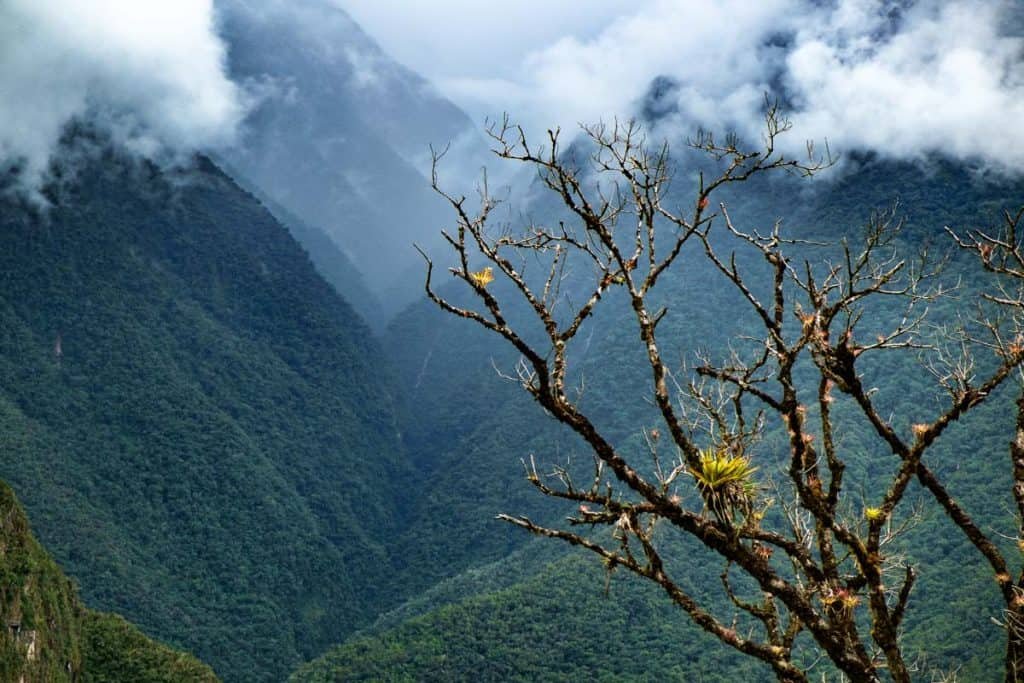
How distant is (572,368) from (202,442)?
1576 inches

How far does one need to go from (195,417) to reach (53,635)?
46516mm

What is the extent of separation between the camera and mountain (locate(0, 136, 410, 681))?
209 feet

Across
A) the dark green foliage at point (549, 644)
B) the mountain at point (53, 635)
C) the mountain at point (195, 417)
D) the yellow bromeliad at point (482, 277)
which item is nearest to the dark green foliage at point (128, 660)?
the mountain at point (53, 635)

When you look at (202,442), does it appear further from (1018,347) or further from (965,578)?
(1018,347)

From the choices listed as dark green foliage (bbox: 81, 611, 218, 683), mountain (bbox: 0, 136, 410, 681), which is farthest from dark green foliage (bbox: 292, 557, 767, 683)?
mountain (bbox: 0, 136, 410, 681)

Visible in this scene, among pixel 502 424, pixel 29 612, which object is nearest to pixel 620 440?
pixel 502 424

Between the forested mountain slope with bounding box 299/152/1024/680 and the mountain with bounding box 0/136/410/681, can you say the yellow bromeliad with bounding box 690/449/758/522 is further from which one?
the mountain with bounding box 0/136/410/681

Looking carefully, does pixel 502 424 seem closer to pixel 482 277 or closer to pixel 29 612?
pixel 29 612

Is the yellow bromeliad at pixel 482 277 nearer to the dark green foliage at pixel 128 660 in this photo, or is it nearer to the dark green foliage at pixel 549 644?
the dark green foliage at pixel 128 660

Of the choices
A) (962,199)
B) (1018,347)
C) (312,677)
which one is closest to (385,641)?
(312,677)

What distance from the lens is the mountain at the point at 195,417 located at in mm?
63625

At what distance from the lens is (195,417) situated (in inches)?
3194

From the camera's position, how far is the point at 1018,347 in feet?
15.3

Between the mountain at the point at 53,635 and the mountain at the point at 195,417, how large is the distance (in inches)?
707
